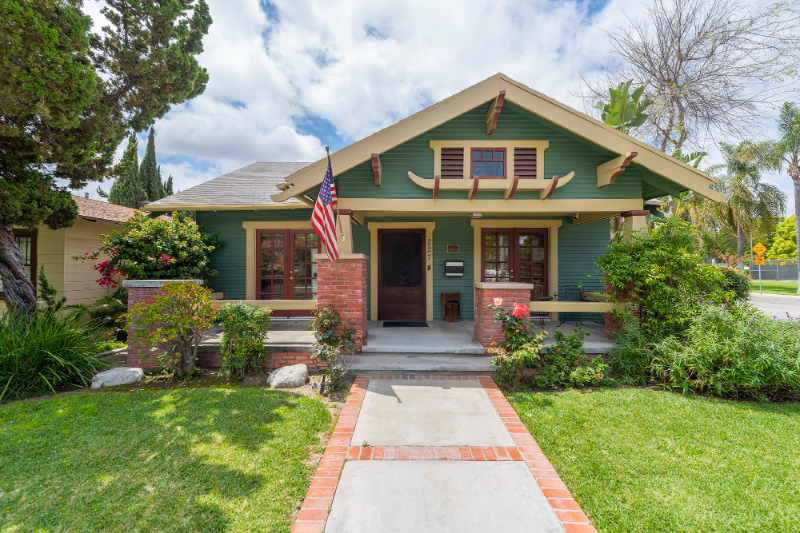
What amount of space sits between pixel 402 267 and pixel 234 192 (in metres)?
4.47

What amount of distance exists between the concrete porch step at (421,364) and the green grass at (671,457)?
0.74 m

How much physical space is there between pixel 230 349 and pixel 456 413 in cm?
332

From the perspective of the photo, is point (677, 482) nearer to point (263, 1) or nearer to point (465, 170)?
point (465, 170)

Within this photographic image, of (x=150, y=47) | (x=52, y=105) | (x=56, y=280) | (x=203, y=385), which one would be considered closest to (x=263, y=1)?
(x=150, y=47)

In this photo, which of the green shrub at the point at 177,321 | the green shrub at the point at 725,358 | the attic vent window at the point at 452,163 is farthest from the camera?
the attic vent window at the point at 452,163

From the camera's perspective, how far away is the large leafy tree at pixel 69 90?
424cm

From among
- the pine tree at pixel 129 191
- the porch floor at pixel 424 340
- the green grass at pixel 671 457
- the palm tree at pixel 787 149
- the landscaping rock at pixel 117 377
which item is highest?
the palm tree at pixel 787 149

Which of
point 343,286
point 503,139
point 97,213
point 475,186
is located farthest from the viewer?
point 97,213

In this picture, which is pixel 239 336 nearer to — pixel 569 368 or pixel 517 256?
pixel 569 368

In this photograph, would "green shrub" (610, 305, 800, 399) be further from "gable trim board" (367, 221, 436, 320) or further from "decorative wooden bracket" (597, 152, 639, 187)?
"gable trim board" (367, 221, 436, 320)

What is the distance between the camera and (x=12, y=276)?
5.52m

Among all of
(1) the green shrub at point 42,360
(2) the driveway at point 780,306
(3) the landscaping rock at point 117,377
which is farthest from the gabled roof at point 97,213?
(2) the driveway at point 780,306

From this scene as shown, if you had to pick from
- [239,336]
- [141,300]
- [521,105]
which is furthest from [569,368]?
[141,300]

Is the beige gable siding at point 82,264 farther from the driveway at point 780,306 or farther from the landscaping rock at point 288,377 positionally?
the driveway at point 780,306
